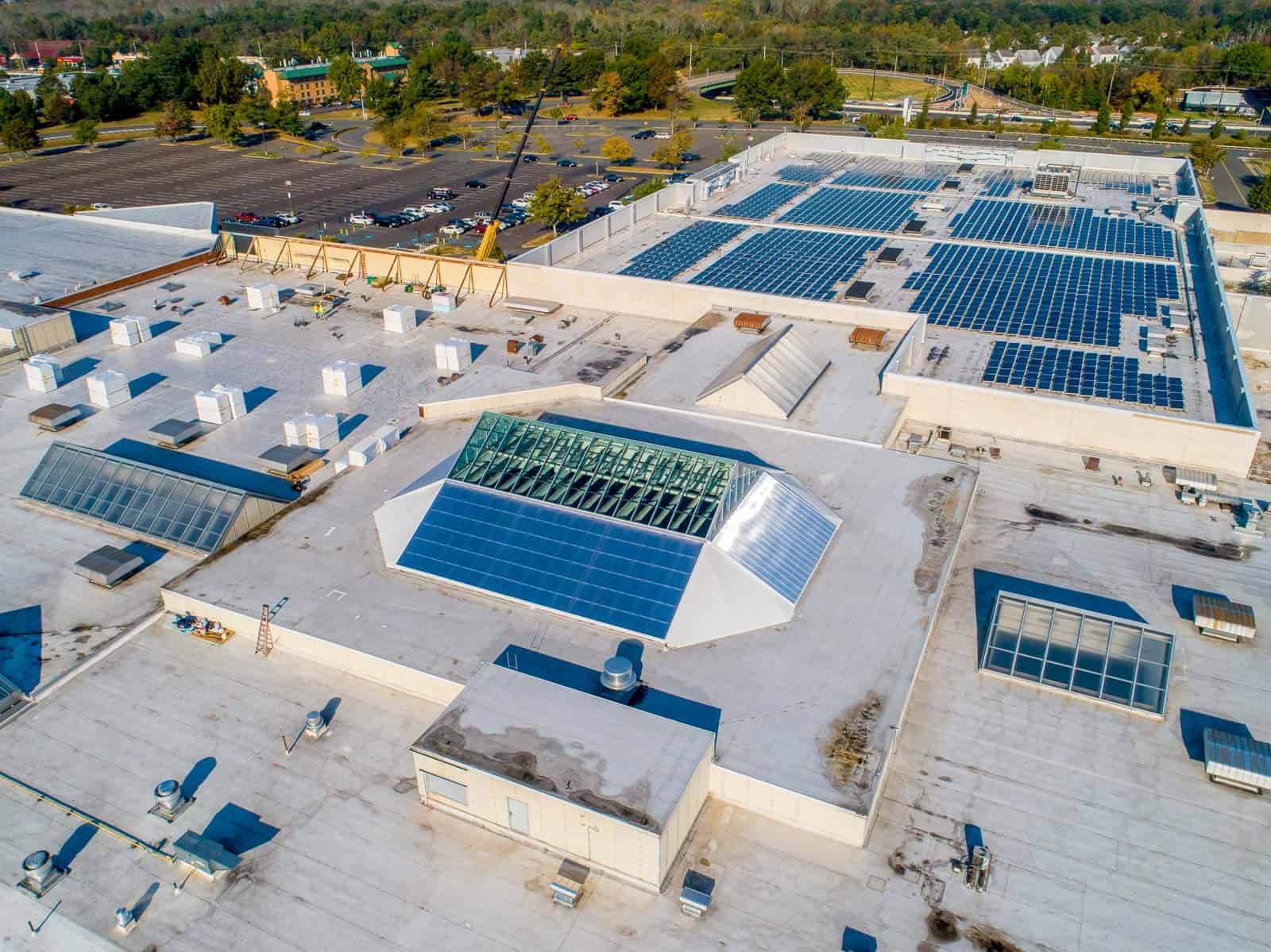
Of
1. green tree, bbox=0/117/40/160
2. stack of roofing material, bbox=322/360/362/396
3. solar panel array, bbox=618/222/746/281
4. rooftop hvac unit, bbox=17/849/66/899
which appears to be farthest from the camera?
green tree, bbox=0/117/40/160

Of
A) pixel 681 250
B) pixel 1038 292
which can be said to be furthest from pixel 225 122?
pixel 1038 292

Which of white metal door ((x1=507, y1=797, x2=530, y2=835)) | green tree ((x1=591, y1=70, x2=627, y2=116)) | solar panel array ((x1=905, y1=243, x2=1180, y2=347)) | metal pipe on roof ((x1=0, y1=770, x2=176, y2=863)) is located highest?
green tree ((x1=591, y1=70, x2=627, y2=116))

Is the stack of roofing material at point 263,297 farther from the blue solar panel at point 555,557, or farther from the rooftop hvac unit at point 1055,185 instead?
the rooftop hvac unit at point 1055,185

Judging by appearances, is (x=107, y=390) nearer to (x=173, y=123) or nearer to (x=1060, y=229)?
(x=1060, y=229)

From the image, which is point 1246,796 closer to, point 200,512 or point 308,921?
point 308,921

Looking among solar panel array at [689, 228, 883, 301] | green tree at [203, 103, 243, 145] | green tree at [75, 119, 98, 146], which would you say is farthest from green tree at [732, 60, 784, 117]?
green tree at [75, 119, 98, 146]

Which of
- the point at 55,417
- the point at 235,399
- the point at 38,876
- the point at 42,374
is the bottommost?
the point at 38,876

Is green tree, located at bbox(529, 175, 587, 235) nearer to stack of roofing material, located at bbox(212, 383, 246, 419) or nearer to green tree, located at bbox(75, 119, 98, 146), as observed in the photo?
stack of roofing material, located at bbox(212, 383, 246, 419)

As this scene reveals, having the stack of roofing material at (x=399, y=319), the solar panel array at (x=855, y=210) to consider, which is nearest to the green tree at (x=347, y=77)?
the solar panel array at (x=855, y=210)
